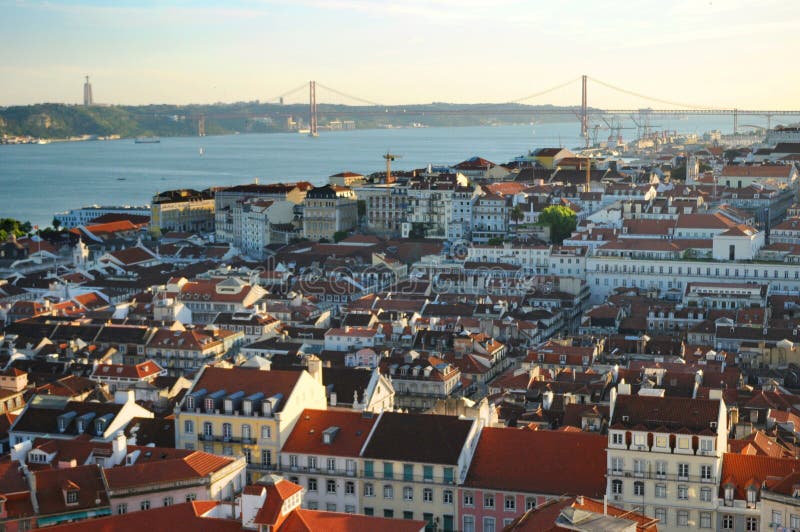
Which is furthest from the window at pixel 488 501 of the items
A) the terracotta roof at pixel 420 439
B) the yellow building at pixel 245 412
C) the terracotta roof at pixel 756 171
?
the terracotta roof at pixel 756 171

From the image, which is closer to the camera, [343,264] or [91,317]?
[91,317]

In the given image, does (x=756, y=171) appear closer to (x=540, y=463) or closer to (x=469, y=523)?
(x=540, y=463)

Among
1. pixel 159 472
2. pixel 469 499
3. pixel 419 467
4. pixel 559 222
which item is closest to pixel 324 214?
pixel 559 222

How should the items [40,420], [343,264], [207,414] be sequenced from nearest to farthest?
[207,414]
[40,420]
[343,264]

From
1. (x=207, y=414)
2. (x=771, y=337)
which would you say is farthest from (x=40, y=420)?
(x=771, y=337)

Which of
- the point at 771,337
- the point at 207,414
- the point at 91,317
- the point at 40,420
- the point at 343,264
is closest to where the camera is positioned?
the point at 207,414

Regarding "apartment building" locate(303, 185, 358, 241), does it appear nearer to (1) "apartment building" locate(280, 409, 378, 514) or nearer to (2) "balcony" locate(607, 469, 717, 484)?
(1) "apartment building" locate(280, 409, 378, 514)

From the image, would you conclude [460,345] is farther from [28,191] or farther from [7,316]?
[28,191]

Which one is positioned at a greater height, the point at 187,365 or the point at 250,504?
the point at 250,504

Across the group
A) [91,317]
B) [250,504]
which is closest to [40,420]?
[250,504]
